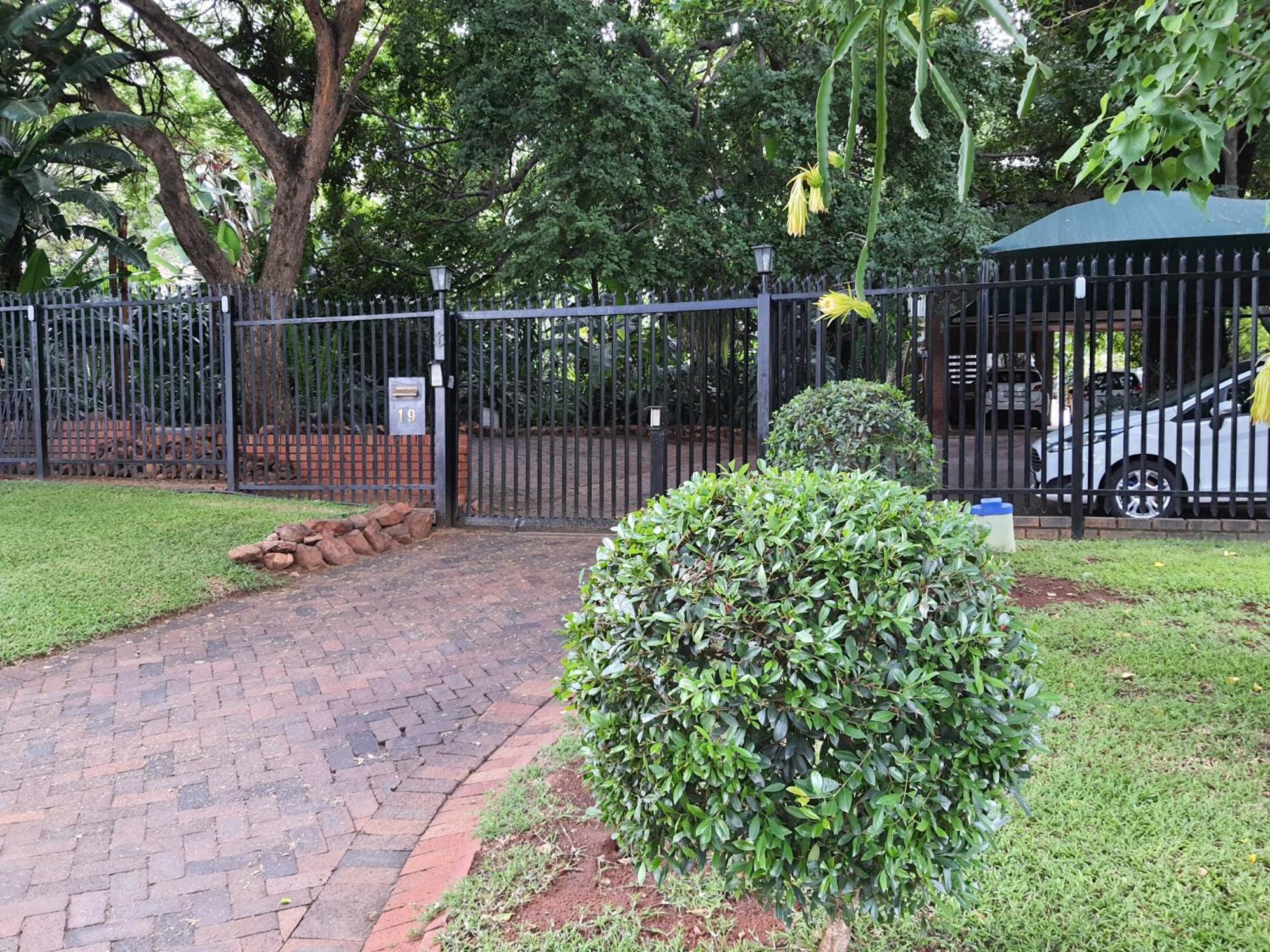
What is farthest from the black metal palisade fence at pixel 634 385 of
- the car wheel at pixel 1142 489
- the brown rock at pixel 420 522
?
the brown rock at pixel 420 522

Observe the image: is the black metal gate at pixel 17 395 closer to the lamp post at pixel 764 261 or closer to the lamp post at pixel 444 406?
the lamp post at pixel 444 406

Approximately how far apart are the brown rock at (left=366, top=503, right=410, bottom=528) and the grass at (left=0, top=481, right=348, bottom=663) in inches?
31.9

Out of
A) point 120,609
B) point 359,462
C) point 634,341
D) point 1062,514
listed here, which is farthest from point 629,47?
point 120,609

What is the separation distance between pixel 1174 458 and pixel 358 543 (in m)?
7.19

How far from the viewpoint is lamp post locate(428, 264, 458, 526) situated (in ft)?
29.2

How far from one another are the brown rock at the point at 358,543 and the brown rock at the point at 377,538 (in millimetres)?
37

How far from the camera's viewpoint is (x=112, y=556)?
22.9ft

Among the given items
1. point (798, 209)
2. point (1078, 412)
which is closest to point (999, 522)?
point (1078, 412)

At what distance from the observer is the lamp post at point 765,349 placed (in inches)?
324

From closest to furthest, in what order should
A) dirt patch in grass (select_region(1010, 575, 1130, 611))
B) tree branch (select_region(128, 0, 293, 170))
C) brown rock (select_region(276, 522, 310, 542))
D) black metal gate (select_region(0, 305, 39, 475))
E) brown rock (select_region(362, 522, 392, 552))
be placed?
dirt patch in grass (select_region(1010, 575, 1130, 611)), brown rock (select_region(276, 522, 310, 542)), brown rock (select_region(362, 522, 392, 552)), black metal gate (select_region(0, 305, 39, 475)), tree branch (select_region(128, 0, 293, 170))

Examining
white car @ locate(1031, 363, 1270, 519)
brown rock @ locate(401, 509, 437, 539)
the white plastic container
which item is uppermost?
white car @ locate(1031, 363, 1270, 519)

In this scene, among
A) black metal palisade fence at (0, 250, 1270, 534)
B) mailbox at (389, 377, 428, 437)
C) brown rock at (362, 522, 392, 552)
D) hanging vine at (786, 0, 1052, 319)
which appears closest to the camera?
hanging vine at (786, 0, 1052, 319)

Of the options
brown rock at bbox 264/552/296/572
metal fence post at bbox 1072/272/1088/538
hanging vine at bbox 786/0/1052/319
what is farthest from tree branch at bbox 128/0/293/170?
hanging vine at bbox 786/0/1052/319

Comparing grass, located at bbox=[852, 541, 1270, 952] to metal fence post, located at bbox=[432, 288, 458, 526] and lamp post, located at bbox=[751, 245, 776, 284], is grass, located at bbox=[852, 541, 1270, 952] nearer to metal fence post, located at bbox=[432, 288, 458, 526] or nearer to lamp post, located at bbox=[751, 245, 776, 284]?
lamp post, located at bbox=[751, 245, 776, 284]
